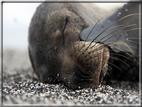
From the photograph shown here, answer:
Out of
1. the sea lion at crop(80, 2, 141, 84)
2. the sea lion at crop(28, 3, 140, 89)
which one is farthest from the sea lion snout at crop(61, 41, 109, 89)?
the sea lion at crop(80, 2, 141, 84)

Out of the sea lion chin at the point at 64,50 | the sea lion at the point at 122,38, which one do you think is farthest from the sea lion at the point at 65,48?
the sea lion at the point at 122,38

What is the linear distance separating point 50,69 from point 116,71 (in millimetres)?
1265

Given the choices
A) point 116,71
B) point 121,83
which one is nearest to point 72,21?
point 116,71

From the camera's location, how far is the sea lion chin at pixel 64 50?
2.09 metres

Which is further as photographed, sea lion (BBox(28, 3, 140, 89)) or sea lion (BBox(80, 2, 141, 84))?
sea lion (BBox(80, 2, 141, 84))

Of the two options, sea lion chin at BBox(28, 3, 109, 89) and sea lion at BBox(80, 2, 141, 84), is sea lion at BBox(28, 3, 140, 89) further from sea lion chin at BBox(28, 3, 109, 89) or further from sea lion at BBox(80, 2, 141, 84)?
sea lion at BBox(80, 2, 141, 84)

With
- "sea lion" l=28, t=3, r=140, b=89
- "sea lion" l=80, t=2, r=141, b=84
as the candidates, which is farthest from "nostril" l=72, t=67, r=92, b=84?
"sea lion" l=80, t=2, r=141, b=84

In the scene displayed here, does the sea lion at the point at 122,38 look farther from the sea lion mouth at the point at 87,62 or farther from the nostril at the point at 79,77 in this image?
the nostril at the point at 79,77

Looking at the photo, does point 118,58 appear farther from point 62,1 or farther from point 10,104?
point 10,104

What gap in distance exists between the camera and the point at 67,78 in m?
2.20

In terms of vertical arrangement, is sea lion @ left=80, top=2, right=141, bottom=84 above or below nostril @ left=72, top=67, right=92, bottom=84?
above

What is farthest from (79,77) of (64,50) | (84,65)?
(64,50)

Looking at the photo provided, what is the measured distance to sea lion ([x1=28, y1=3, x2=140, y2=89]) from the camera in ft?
6.87

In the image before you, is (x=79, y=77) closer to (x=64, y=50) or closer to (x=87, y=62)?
(x=87, y=62)
